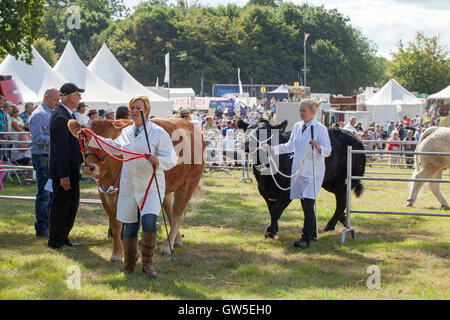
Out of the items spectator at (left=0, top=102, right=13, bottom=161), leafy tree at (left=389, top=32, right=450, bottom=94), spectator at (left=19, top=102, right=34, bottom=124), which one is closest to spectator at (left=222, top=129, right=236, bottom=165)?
spectator at (left=19, top=102, right=34, bottom=124)

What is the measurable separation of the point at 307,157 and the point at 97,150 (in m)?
3.10

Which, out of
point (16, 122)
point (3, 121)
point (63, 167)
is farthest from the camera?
point (16, 122)

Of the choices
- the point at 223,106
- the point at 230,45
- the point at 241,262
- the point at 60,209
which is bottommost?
the point at 241,262

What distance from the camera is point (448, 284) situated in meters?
5.70

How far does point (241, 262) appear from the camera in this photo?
6.68 m

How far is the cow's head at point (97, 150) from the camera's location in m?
5.47

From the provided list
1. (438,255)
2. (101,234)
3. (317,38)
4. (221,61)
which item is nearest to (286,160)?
(438,255)

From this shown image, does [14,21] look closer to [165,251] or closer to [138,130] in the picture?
[165,251]

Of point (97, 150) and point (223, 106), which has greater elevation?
point (223, 106)

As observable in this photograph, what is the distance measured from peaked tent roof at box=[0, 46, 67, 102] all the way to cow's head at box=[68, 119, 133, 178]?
41.0ft

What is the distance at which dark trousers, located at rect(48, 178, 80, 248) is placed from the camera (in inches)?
276

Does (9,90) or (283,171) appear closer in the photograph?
(283,171)

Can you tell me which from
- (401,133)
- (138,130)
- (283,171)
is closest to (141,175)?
(138,130)
